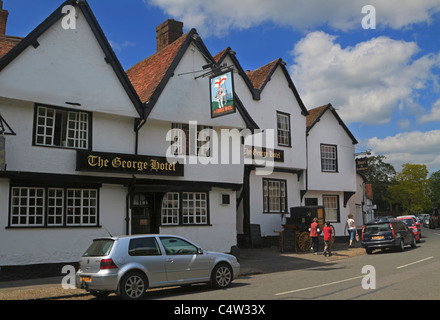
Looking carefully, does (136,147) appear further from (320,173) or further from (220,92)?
(320,173)

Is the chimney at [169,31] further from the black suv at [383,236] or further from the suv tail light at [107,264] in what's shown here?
the suv tail light at [107,264]

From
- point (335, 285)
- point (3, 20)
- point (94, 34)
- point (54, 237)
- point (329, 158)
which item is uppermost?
point (3, 20)

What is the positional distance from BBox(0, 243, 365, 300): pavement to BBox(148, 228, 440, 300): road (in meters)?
1.40

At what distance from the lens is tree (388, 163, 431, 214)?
81250mm

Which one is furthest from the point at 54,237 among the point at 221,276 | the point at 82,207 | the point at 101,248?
the point at 221,276

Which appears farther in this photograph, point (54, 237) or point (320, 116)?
point (320, 116)

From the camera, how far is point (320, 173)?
1045 inches

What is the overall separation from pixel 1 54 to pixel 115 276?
943cm

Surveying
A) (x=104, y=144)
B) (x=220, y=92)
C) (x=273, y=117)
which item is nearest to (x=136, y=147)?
(x=104, y=144)

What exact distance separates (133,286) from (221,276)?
8.53ft

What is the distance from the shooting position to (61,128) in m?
15.3

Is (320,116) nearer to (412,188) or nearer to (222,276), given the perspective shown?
(222,276)

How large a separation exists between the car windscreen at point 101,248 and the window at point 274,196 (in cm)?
1371

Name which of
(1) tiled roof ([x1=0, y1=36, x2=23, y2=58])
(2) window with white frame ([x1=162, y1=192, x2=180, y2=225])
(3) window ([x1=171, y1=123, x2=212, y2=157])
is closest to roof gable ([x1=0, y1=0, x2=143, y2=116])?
(1) tiled roof ([x1=0, y1=36, x2=23, y2=58])
